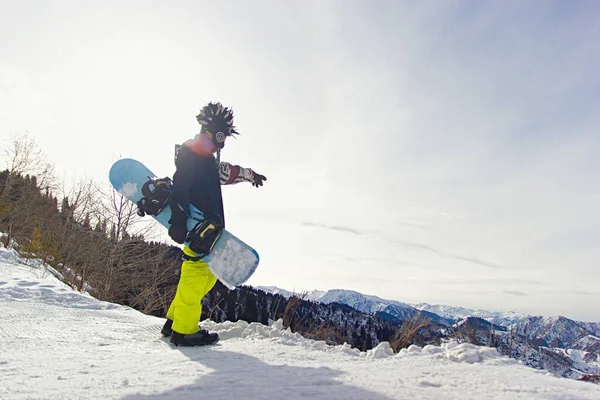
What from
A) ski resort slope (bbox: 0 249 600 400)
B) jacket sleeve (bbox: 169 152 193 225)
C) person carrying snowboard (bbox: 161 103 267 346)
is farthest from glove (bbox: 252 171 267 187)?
Answer: ski resort slope (bbox: 0 249 600 400)

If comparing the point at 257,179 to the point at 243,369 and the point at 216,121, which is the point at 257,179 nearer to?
the point at 216,121

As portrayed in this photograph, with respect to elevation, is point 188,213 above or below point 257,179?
below

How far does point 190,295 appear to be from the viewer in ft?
10.3

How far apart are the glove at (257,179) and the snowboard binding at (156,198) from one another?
97 centimetres

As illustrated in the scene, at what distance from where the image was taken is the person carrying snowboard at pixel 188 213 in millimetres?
3066

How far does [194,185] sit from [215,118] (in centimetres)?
80

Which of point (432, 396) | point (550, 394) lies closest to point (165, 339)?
point (432, 396)

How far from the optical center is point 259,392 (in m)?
1.54

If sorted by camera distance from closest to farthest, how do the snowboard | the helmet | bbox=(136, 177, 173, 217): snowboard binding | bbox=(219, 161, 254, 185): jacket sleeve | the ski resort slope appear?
→ the ski resort slope
the snowboard
bbox=(136, 177, 173, 217): snowboard binding
the helmet
bbox=(219, 161, 254, 185): jacket sleeve

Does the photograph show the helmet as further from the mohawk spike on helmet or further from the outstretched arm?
the outstretched arm

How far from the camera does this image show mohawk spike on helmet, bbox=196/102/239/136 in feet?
11.9

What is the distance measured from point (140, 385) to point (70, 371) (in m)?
0.63

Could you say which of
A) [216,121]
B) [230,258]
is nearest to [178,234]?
[230,258]

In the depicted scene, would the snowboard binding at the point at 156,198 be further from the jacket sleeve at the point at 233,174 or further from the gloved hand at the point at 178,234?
the jacket sleeve at the point at 233,174
